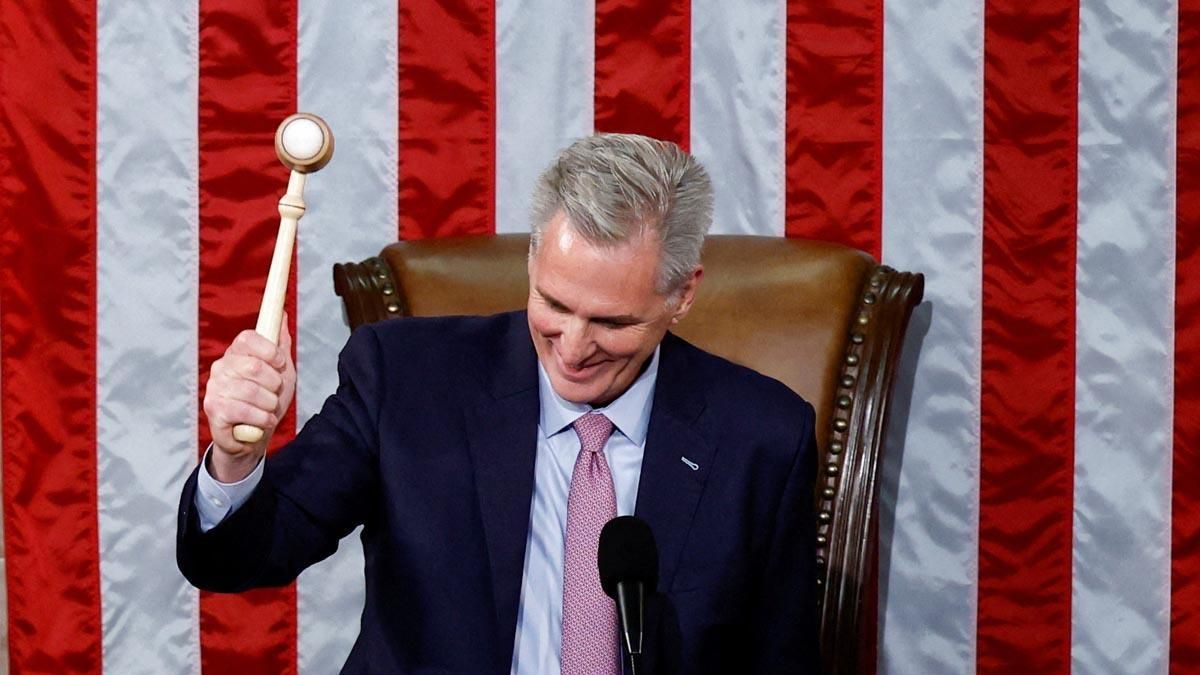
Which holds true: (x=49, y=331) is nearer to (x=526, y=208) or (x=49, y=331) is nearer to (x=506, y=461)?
(x=526, y=208)

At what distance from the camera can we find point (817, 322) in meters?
2.41

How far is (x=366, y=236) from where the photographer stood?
278 cm

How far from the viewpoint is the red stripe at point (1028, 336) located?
2771 millimetres

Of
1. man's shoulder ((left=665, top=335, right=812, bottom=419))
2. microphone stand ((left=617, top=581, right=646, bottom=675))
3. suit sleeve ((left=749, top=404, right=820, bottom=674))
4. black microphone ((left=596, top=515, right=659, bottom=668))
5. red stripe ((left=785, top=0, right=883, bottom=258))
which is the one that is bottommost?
suit sleeve ((left=749, top=404, right=820, bottom=674))

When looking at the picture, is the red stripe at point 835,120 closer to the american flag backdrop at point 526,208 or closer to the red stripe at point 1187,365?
the american flag backdrop at point 526,208

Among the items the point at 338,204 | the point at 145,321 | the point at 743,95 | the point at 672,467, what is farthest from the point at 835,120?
the point at 145,321

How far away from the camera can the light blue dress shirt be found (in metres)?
1.97

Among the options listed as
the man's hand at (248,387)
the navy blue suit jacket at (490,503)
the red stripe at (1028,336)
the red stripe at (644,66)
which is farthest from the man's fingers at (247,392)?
the red stripe at (1028,336)

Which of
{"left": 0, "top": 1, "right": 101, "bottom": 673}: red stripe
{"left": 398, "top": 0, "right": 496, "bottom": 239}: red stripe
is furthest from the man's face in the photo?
{"left": 0, "top": 1, "right": 101, "bottom": 673}: red stripe

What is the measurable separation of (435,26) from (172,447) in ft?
2.88

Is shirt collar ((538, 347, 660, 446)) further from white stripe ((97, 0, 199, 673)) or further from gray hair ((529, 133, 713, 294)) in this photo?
white stripe ((97, 0, 199, 673))

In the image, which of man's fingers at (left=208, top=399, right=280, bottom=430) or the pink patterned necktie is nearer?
man's fingers at (left=208, top=399, right=280, bottom=430)

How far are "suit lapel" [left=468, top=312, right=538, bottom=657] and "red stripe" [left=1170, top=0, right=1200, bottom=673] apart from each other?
4.46 ft

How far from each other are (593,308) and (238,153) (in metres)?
1.11
